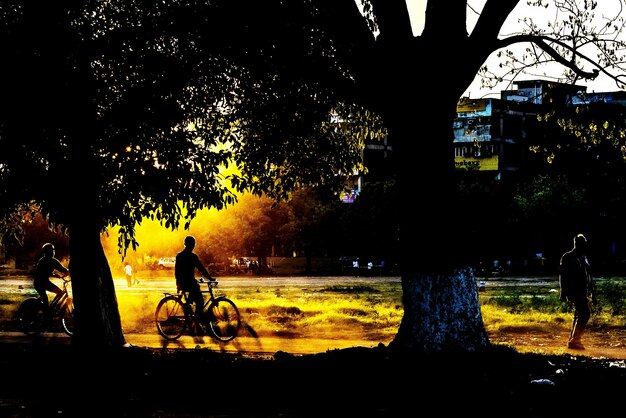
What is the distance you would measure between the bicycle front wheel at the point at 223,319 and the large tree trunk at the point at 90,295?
2.36m

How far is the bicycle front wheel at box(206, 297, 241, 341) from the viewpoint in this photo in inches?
611

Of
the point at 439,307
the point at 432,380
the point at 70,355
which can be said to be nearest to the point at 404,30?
the point at 439,307

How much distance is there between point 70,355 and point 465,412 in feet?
24.4

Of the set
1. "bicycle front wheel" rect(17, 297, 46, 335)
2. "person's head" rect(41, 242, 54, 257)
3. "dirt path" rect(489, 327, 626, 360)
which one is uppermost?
"person's head" rect(41, 242, 54, 257)

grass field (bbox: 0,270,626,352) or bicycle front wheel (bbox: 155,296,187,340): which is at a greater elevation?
bicycle front wheel (bbox: 155,296,187,340)

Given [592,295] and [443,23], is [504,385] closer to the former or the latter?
[443,23]

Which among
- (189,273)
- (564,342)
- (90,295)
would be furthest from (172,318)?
(564,342)

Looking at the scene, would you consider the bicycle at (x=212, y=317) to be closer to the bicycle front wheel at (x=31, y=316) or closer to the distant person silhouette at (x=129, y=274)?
the bicycle front wheel at (x=31, y=316)

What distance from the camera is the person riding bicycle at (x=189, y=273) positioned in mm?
15504

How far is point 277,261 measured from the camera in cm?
8688

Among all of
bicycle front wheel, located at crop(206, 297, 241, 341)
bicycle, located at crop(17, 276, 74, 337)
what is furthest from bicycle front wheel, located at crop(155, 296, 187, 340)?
bicycle, located at crop(17, 276, 74, 337)

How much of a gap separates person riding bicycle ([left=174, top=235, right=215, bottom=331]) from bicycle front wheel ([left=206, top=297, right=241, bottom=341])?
24cm

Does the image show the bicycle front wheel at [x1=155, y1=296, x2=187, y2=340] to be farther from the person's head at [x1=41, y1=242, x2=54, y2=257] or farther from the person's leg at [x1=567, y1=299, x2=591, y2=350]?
the person's leg at [x1=567, y1=299, x2=591, y2=350]

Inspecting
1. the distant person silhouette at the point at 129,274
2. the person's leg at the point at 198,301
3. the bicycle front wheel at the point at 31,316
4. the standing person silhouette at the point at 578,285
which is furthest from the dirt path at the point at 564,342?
the distant person silhouette at the point at 129,274
